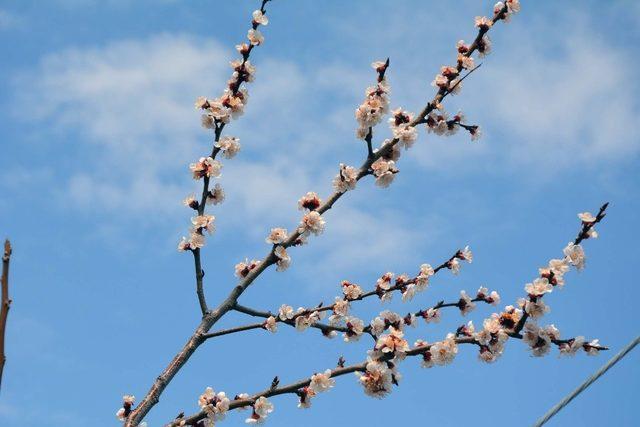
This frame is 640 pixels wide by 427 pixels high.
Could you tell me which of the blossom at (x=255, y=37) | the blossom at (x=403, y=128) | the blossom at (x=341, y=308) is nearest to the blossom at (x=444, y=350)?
the blossom at (x=341, y=308)

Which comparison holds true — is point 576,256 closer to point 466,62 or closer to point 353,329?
point 353,329

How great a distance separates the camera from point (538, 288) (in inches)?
208

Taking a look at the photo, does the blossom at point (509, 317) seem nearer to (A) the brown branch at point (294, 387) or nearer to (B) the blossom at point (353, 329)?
(A) the brown branch at point (294, 387)

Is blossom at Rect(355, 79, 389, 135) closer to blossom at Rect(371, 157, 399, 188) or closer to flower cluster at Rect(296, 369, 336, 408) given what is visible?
blossom at Rect(371, 157, 399, 188)

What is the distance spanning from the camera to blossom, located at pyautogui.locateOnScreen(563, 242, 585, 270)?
5453 mm

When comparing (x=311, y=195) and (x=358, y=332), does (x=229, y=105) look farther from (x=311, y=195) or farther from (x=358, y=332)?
(x=358, y=332)

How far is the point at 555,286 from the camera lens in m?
5.38

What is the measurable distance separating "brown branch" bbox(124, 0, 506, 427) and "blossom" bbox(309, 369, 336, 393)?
96 centimetres

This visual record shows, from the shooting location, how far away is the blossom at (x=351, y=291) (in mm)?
6371

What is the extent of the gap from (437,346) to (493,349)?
1.51 ft

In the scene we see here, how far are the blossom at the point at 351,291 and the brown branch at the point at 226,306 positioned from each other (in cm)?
61

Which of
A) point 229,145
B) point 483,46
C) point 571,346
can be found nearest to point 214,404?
point 229,145

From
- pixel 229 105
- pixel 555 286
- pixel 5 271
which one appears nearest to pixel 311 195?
pixel 229 105

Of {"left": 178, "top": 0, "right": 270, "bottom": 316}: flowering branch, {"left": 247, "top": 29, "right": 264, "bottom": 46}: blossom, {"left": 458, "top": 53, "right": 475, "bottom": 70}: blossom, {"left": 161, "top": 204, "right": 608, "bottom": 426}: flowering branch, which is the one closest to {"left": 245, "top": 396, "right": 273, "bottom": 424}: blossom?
{"left": 161, "top": 204, "right": 608, "bottom": 426}: flowering branch
